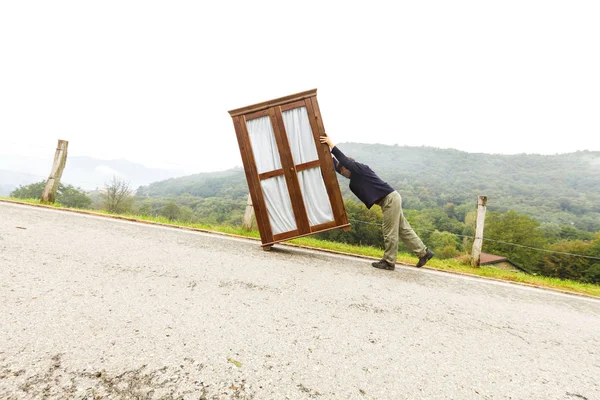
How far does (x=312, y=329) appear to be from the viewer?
2023 mm

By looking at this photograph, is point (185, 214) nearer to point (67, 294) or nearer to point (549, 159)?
point (67, 294)

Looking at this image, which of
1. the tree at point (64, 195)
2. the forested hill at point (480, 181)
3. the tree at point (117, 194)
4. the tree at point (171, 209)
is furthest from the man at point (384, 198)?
the tree at point (64, 195)

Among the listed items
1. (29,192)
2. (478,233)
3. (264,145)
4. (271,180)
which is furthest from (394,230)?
(29,192)

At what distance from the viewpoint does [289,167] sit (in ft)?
15.5

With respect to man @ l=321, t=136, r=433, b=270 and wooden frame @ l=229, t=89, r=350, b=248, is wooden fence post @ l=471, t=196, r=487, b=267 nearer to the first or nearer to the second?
man @ l=321, t=136, r=433, b=270

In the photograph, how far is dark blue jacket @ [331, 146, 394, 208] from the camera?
4.55 metres

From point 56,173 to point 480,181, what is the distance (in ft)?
464

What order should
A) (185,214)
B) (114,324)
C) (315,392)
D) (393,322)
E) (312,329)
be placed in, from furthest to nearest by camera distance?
(185,214) < (393,322) < (312,329) < (114,324) < (315,392)

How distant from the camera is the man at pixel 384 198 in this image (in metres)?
4.52

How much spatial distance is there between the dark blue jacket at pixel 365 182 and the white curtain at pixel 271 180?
3.37 feet

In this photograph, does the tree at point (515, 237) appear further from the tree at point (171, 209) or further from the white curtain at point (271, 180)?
the tree at point (171, 209)

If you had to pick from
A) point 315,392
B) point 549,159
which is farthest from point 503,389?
point 549,159

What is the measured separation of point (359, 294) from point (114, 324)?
2130mm

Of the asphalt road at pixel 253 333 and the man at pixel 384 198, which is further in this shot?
the man at pixel 384 198
